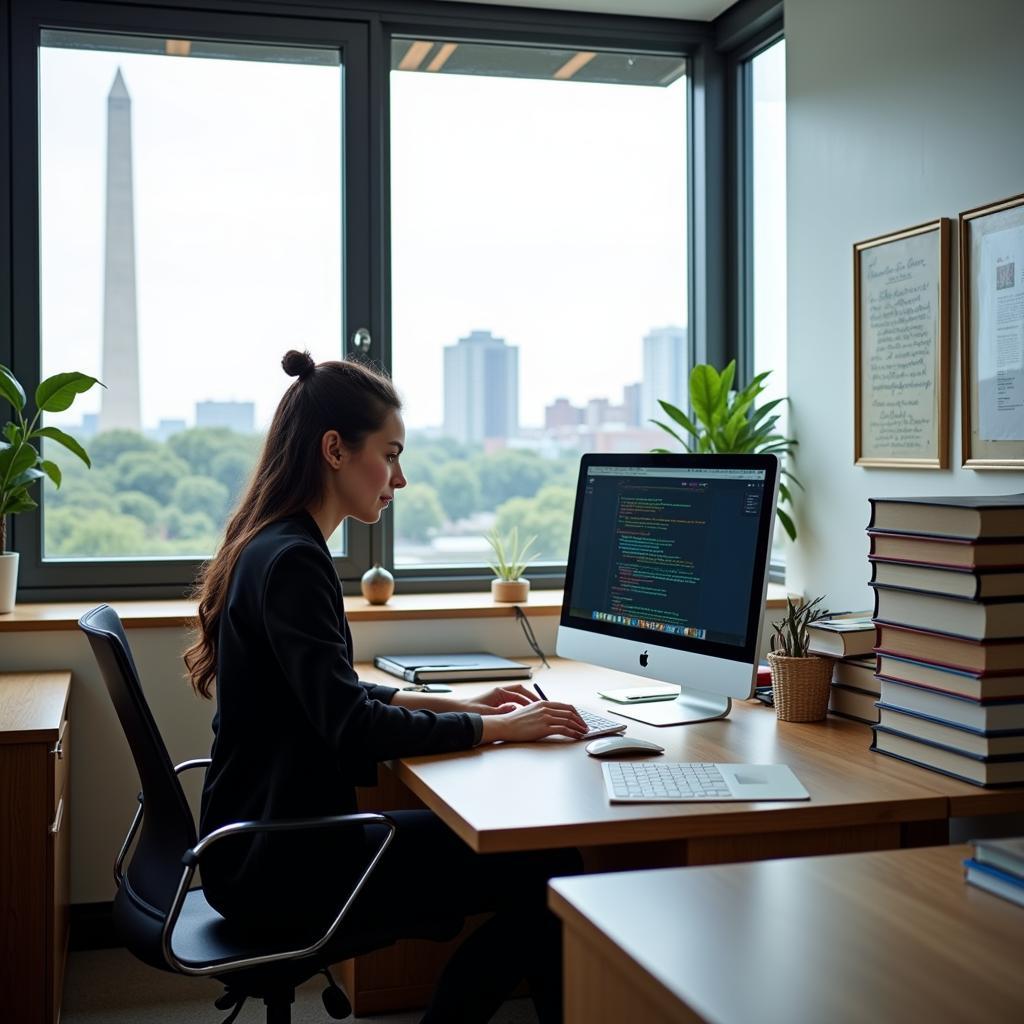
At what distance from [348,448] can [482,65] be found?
1938mm

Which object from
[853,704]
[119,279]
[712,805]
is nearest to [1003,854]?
[712,805]

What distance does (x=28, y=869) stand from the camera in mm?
2426

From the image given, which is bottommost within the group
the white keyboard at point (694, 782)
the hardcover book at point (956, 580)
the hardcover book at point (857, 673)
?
the white keyboard at point (694, 782)

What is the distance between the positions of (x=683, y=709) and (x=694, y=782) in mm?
592

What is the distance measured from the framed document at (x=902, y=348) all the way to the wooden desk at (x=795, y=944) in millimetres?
1412

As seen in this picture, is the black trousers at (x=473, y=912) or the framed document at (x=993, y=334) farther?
the framed document at (x=993, y=334)

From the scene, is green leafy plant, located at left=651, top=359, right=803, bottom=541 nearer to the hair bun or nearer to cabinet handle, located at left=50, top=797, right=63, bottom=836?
the hair bun

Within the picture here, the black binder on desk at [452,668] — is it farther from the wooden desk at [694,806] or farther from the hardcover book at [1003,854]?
the hardcover book at [1003,854]

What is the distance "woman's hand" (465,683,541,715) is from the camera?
230 cm

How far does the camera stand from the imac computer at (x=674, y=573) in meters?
2.27

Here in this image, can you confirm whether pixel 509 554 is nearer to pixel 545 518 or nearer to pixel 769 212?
pixel 545 518

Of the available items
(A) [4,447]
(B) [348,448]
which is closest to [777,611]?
(B) [348,448]

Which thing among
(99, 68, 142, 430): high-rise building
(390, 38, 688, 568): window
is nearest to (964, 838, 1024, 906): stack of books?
(390, 38, 688, 568): window

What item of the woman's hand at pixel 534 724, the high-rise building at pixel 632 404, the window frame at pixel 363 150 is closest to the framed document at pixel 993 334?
the woman's hand at pixel 534 724
